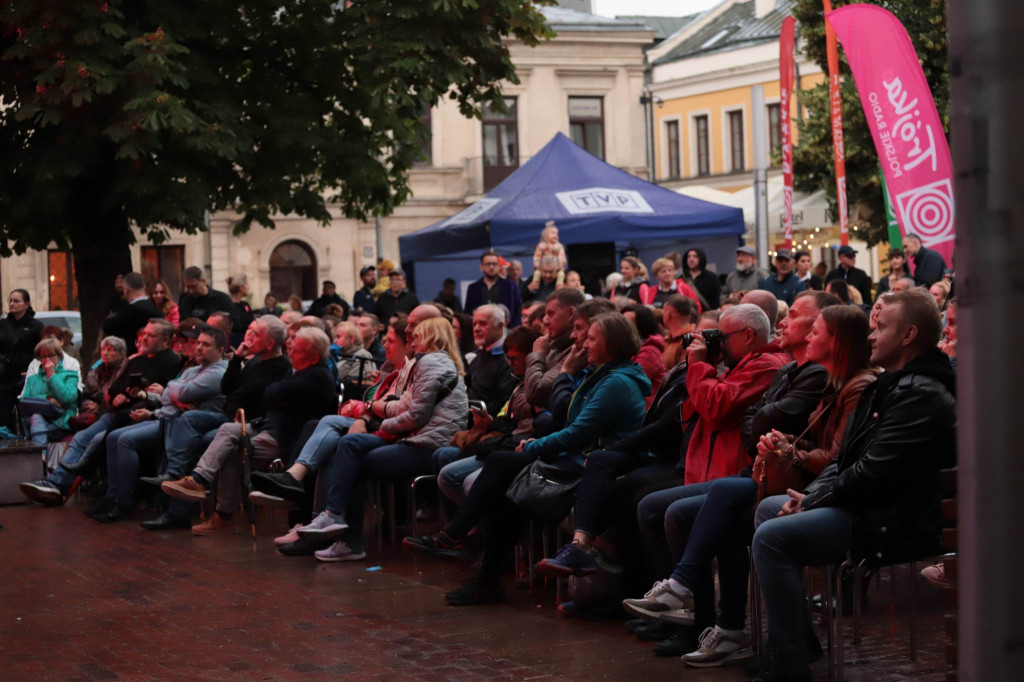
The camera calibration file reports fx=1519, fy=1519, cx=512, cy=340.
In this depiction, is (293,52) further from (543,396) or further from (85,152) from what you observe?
(543,396)

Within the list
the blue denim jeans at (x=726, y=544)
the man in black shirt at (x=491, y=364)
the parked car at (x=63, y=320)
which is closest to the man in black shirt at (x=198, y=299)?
the man in black shirt at (x=491, y=364)

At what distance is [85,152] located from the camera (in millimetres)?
16391

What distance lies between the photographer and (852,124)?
3120cm

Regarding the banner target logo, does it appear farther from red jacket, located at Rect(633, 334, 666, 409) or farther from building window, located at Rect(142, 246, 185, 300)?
building window, located at Rect(142, 246, 185, 300)

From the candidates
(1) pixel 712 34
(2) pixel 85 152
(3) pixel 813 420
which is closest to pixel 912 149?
(3) pixel 813 420

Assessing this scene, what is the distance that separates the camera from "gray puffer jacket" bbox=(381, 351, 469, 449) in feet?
33.0

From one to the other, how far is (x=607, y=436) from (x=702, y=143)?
46415 millimetres

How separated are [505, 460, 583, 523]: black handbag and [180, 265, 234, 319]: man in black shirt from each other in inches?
349

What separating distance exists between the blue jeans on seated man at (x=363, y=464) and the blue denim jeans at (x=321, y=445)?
1.63 ft

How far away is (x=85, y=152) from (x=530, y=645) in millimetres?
10841

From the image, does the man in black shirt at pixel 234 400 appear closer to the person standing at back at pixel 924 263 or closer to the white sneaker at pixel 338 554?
the white sneaker at pixel 338 554

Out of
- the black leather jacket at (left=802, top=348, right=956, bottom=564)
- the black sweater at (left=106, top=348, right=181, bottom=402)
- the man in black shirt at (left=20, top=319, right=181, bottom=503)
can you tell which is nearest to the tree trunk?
the man in black shirt at (left=20, top=319, right=181, bottom=503)

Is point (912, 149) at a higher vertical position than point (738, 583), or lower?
higher

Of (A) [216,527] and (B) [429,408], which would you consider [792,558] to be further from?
(A) [216,527]
